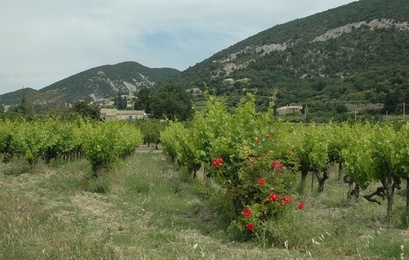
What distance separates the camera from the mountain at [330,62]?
51825mm

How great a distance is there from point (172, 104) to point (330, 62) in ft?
99.9

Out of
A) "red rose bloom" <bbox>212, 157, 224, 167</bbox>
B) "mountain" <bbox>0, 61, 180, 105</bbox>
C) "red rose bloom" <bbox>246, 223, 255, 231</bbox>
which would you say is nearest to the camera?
"red rose bloom" <bbox>246, 223, 255, 231</bbox>

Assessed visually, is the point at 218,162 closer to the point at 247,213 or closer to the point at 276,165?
the point at 276,165

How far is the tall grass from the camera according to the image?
19.1 ft

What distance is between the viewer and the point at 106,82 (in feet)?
515

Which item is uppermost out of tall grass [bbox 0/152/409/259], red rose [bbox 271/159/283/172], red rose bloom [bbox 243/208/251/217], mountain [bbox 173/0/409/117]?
mountain [bbox 173/0/409/117]

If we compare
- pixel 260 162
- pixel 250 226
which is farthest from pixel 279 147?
pixel 250 226

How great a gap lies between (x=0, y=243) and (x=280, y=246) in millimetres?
4150

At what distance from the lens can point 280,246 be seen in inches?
257

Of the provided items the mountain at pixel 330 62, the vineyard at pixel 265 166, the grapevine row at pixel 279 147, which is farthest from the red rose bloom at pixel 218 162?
the mountain at pixel 330 62

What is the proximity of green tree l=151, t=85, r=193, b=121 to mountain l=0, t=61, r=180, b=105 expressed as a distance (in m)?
69.8

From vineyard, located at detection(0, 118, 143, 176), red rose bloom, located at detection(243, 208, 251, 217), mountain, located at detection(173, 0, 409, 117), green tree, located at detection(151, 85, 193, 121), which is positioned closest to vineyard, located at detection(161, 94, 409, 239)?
red rose bloom, located at detection(243, 208, 251, 217)

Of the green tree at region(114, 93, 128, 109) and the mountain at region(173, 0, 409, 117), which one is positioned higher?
the mountain at region(173, 0, 409, 117)

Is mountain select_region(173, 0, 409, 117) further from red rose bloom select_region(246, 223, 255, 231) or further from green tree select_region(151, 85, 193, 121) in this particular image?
red rose bloom select_region(246, 223, 255, 231)
